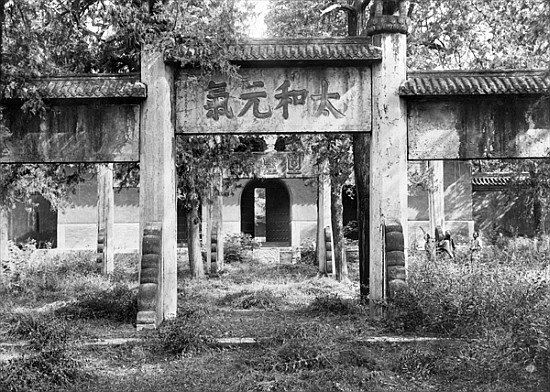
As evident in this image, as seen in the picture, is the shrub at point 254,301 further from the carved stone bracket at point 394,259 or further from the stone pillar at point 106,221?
the stone pillar at point 106,221

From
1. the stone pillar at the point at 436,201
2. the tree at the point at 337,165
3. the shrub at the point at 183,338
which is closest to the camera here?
the shrub at the point at 183,338

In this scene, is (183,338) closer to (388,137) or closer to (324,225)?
(388,137)

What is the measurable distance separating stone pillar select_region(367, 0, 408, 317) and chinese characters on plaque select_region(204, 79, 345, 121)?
67 centimetres

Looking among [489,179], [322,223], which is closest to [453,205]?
[489,179]

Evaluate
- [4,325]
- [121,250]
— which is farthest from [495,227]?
[4,325]

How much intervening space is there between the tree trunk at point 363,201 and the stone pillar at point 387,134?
45.7 inches

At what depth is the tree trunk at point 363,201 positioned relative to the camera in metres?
11.3

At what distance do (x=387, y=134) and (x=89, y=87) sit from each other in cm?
458

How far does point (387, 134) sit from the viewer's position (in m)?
9.77

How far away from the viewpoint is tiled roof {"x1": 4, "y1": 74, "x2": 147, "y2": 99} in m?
9.35

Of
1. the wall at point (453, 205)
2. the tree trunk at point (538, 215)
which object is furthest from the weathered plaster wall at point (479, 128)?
the wall at point (453, 205)

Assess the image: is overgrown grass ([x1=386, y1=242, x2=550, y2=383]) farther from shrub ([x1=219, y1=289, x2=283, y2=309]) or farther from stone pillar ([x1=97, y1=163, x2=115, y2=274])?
stone pillar ([x1=97, y1=163, x2=115, y2=274])

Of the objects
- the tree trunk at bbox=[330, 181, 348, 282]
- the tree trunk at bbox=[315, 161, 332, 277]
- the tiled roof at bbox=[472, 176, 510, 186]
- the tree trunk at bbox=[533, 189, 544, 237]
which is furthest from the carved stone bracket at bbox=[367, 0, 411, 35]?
the tiled roof at bbox=[472, 176, 510, 186]

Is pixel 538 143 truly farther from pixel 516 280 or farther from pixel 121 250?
pixel 121 250
